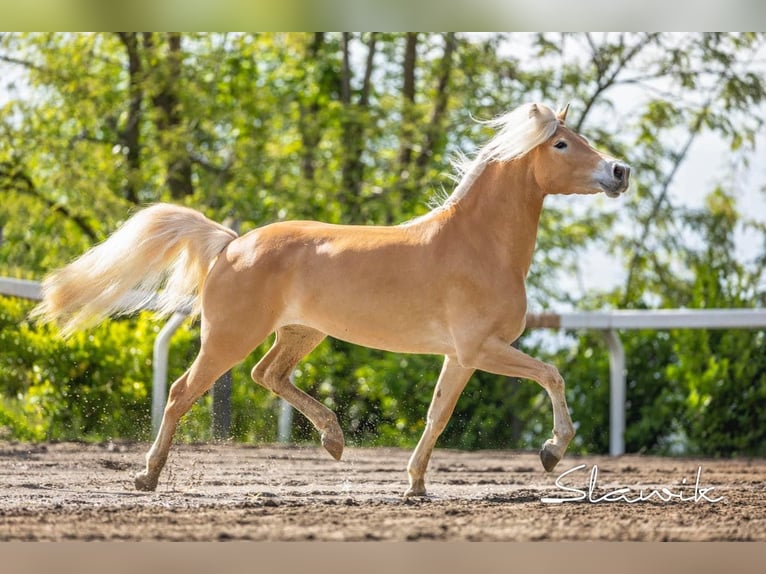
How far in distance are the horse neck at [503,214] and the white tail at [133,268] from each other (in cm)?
128

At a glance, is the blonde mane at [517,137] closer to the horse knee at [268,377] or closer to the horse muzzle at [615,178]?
the horse muzzle at [615,178]

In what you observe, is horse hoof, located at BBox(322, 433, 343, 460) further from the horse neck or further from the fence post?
the fence post

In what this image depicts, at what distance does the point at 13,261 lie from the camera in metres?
12.4

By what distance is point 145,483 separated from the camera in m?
5.83

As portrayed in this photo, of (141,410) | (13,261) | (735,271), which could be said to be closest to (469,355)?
(141,410)

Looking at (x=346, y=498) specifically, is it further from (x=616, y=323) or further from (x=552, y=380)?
(x=616, y=323)

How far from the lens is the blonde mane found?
5734 mm

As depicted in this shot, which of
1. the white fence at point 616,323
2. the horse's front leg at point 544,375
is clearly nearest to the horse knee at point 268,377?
the horse's front leg at point 544,375

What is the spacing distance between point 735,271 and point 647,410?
262cm

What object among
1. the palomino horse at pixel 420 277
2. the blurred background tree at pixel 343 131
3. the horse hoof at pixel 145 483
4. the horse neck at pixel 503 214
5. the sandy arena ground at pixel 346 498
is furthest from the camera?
the blurred background tree at pixel 343 131

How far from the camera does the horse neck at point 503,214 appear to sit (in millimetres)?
5715

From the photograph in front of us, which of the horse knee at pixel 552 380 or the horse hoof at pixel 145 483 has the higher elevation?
the horse knee at pixel 552 380

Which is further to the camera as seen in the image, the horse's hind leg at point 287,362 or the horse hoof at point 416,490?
the horse's hind leg at point 287,362

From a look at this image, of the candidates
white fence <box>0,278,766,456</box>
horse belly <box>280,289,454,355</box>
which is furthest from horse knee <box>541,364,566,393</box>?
white fence <box>0,278,766,456</box>
